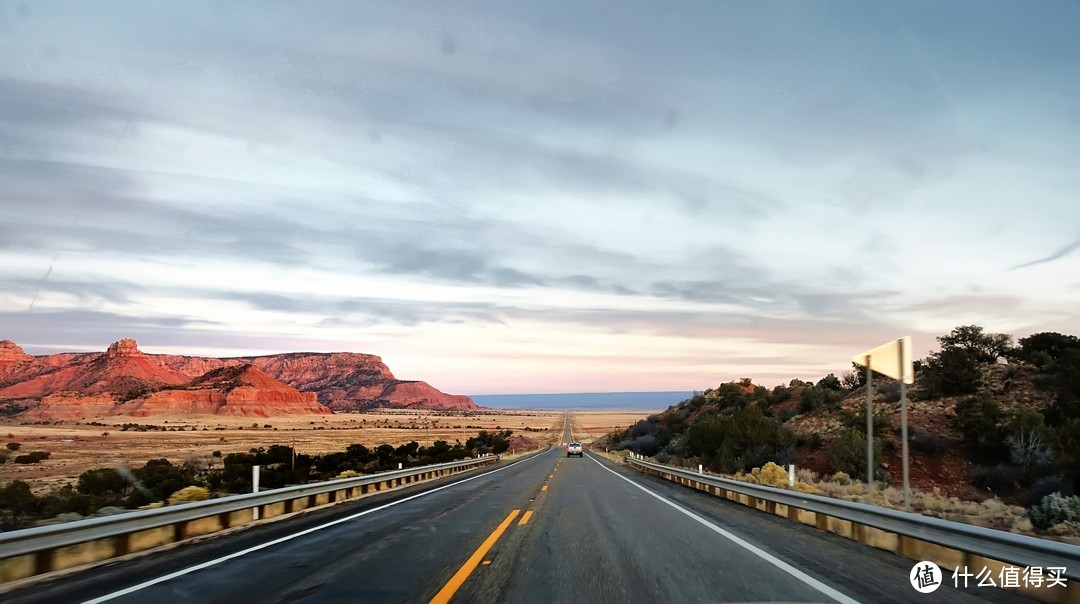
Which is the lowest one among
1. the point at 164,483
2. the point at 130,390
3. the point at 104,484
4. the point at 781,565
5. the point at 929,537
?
the point at 104,484

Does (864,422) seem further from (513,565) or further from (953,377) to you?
(513,565)

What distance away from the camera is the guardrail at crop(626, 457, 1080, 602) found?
6031 millimetres

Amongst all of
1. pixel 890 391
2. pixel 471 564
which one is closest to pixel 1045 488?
pixel 471 564

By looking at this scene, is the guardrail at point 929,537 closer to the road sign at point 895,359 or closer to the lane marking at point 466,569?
the road sign at point 895,359

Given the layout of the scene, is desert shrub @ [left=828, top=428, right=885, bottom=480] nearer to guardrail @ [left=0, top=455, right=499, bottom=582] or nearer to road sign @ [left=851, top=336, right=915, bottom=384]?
road sign @ [left=851, top=336, right=915, bottom=384]

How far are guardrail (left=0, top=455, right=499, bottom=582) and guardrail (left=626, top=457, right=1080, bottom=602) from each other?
1019 cm

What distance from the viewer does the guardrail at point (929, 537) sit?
6031 mm

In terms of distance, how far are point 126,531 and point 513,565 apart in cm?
547

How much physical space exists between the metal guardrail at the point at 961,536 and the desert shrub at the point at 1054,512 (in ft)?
15.3

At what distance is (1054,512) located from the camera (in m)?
13.0

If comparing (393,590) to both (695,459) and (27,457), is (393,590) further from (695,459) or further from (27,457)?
(27,457)

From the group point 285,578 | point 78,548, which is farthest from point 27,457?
point 285,578

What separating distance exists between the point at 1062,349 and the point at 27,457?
7240 centimetres

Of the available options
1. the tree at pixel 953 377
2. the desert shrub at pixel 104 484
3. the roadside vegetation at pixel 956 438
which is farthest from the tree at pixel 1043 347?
the desert shrub at pixel 104 484
